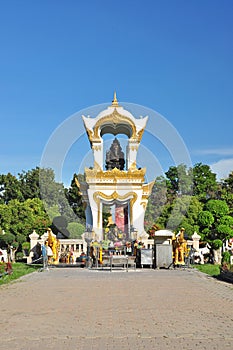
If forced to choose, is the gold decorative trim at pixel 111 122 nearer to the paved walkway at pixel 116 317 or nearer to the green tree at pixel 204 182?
the green tree at pixel 204 182

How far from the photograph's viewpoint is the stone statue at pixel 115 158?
127 ft

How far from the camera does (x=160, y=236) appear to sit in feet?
89.1

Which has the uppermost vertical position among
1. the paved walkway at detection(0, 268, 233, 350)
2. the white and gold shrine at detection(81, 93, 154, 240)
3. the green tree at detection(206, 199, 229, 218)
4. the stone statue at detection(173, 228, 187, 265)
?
the white and gold shrine at detection(81, 93, 154, 240)

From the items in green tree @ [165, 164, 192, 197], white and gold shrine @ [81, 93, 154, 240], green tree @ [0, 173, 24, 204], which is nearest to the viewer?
white and gold shrine @ [81, 93, 154, 240]

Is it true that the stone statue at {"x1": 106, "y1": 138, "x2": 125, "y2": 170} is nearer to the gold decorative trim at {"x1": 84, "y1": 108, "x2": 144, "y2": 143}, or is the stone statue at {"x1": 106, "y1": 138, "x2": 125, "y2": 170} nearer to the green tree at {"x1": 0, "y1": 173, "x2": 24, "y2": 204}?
the gold decorative trim at {"x1": 84, "y1": 108, "x2": 144, "y2": 143}

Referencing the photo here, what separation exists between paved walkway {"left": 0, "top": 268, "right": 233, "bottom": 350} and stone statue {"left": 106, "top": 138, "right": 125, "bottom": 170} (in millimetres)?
23959

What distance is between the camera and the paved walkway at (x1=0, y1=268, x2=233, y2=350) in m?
6.90

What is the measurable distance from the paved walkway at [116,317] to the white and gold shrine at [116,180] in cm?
1915

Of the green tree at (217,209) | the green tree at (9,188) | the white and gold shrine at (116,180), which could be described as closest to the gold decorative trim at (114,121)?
the white and gold shrine at (116,180)

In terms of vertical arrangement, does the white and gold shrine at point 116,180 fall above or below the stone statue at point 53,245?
above

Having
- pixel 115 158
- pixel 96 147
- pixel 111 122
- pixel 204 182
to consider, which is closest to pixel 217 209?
pixel 96 147

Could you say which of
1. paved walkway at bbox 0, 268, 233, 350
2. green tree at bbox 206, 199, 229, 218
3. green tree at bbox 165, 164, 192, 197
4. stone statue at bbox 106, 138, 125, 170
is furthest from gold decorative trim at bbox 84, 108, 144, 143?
paved walkway at bbox 0, 268, 233, 350

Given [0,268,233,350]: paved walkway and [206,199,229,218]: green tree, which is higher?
[206,199,229,218]: green tree

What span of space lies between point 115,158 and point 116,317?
2999 cm
